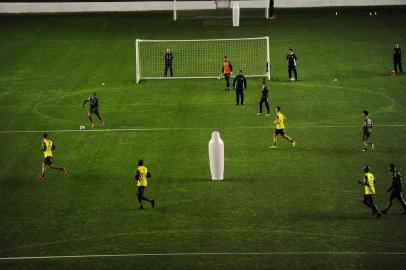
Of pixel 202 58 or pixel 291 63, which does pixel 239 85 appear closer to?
pixel 291 63

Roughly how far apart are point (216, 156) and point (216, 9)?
46.2 meters

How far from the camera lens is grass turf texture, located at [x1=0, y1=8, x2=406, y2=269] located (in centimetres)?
3122

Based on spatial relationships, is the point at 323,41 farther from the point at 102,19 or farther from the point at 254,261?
the point at 254,261

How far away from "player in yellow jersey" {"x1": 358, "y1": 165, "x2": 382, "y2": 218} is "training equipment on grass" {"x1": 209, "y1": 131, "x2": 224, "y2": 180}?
6.77m

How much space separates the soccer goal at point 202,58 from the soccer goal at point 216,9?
11.0 metres

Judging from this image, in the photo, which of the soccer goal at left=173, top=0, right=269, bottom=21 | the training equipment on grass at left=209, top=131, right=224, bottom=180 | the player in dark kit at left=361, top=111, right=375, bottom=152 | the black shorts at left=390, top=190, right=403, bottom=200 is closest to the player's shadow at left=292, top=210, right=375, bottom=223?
the black shorts at left=390, top=190, right=403, bottom=200

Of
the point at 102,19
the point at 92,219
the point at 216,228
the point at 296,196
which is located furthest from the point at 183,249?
the point at 102,19

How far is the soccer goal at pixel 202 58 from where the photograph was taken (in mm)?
62125

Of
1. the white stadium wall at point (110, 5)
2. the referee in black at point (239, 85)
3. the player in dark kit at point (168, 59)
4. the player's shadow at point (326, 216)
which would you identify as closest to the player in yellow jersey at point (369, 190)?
the player's shadow at point (326, 216)

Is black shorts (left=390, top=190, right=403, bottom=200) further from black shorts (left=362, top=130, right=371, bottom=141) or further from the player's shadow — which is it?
black shorts (left=362, top=130, right=371, bottom=141)

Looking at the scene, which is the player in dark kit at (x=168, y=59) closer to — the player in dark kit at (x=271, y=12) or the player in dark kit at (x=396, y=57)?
the player in dark kit at (x=396, y=57)

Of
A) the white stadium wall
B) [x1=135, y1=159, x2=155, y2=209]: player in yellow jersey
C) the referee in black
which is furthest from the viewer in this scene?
the white stadium wall

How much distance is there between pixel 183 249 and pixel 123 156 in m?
12.5

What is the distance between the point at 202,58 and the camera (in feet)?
218
